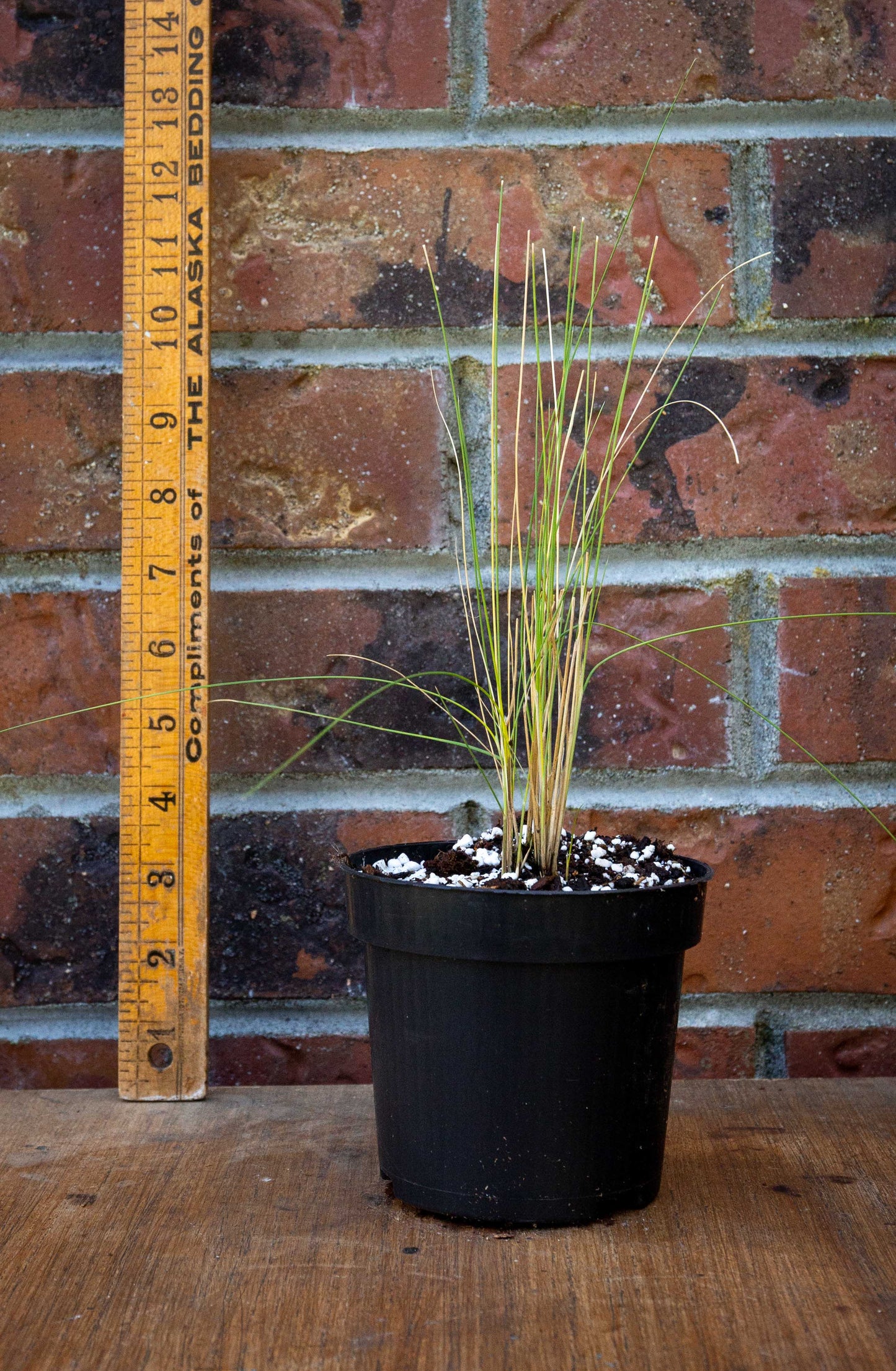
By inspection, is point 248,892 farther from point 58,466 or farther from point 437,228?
point 437,228

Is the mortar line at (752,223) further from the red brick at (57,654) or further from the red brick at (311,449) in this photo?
the red brick at (57,654)

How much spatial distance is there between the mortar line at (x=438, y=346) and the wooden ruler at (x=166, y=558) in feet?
0.33

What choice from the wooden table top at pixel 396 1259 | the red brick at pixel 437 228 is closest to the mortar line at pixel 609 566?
the red brick at pixel 437 228

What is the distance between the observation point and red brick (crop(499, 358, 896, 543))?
1.06m

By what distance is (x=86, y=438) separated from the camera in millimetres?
1076

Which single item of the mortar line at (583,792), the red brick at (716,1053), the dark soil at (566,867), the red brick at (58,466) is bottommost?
the red brick at (716,1053)

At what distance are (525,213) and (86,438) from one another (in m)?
0.45

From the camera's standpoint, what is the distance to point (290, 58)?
1.06 metres

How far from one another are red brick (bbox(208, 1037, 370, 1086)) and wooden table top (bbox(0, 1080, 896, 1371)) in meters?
0.15

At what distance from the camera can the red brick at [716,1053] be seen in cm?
109

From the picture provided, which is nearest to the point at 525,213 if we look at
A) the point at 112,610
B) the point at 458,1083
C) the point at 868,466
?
the point at 868,466

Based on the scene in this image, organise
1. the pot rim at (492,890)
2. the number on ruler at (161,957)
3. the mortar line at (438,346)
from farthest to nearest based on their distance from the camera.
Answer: the mortar line at (438,346)
the number on ruler at (161,957)
the pot rim at (492,890)

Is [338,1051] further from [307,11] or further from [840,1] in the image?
[840,1]

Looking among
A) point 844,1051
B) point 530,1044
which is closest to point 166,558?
point 530,1044
